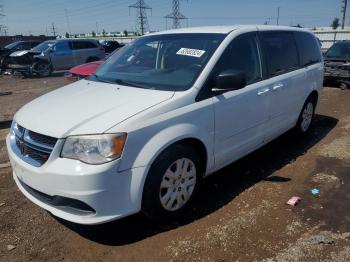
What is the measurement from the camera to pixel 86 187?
2.84 metres

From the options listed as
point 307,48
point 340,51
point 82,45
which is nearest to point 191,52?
point 307,48

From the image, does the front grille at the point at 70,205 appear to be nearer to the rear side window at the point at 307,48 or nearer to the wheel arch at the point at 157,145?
the wheel arch at the point at 157,145

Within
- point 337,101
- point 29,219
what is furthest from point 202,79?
point 337,101

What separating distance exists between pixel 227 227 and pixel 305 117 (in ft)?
11.0

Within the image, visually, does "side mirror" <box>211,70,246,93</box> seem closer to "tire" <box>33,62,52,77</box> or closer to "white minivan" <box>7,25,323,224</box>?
"white minivan" <box>7,25,323,224</box>

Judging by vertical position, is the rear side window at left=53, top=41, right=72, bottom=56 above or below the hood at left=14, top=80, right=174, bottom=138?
below

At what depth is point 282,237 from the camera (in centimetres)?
332

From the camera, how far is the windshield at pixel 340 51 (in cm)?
1178

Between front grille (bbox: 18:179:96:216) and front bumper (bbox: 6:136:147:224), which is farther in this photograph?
front grille (bbox: 18:179:96:216)

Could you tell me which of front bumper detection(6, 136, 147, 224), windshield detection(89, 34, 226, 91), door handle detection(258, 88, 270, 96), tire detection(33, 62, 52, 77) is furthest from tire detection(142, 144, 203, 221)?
tire detection(33, 62, 52, 77)

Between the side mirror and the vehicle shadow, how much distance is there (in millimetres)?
1268

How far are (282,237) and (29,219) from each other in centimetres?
251

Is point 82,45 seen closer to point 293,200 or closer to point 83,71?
point 83,71

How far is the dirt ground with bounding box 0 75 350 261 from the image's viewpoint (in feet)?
10.2
